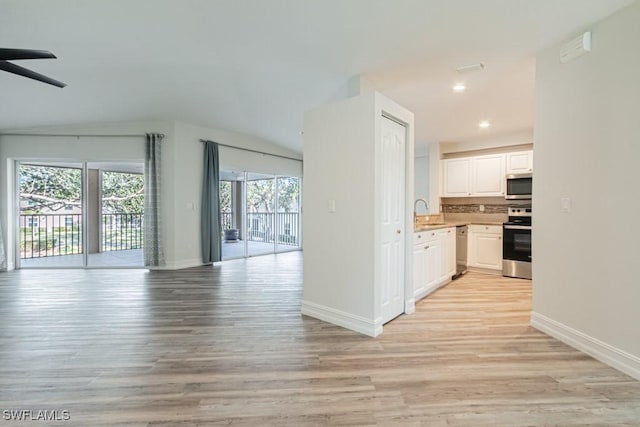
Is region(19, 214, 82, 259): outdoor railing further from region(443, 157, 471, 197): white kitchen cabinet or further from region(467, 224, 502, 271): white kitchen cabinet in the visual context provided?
region(467, 224, 502, 271): white kitchen cabinet

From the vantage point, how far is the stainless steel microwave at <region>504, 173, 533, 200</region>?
5.09 metres

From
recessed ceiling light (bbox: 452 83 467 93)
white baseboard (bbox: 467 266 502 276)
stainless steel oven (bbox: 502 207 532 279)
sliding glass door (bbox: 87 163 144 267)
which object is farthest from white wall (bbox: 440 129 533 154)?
sliding glass door (bbox: 87 163 144 267)

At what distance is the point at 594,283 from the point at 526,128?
3.68 metres

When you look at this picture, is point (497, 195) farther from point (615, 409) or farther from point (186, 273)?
point (186, 273)

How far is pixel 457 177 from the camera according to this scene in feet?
19.9

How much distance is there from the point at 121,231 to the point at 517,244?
7.85 meters

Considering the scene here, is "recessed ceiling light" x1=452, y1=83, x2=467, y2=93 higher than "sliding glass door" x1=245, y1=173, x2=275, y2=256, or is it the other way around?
"recessed ceiling light" x1=452, y1=83, x2=467, y2=93

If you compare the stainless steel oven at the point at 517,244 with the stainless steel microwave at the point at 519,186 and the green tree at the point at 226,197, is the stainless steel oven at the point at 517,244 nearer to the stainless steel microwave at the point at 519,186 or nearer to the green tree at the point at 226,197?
the stainless steel microwave at the point at 519,186

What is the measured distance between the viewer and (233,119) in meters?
5.77

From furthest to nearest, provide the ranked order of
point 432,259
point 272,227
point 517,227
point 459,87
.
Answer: point 272,227, point 517,227, point 432,259, point 459,87

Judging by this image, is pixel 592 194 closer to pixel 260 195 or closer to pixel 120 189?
pixel 260 195

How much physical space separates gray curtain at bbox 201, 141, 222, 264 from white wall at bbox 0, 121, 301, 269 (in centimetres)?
17

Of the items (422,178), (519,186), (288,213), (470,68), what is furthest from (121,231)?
(519,186)

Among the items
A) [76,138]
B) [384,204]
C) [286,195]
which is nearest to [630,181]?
[384,204]
